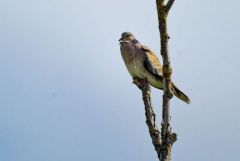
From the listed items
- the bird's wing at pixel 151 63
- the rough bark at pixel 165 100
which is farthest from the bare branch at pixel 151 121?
the bird's wing at pixel 151 63

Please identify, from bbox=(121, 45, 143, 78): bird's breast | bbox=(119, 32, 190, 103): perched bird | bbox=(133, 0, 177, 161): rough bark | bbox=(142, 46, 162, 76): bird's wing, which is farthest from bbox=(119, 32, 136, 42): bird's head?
bbox=(133, 0, 177, 161): rough bark

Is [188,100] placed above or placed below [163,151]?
above

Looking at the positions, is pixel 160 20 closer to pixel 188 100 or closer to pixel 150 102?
pixel 150 102

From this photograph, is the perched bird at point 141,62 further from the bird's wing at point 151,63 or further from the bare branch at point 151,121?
the bare branch at point 151,121

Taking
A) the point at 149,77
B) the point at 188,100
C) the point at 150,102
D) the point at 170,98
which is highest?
the point at 149,77

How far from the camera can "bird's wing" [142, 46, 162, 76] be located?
1345cm

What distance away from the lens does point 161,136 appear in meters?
6.00

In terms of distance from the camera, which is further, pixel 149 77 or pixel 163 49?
pixel 149 77

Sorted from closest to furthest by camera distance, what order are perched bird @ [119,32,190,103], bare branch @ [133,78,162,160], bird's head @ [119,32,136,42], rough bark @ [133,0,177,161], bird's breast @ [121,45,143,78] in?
1. rough bark @ [133,0,177,161]
2. bare branch @ [133,78,162,160]
3. bird's breast @ [121,45,143,78]
4. perched bird @ [119,32,190,103]
5. bird's head @ [119,32,136,42]

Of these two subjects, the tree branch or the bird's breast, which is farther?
the bird's breast

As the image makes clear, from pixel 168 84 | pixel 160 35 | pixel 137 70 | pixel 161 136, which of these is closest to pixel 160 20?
pixel 160 35

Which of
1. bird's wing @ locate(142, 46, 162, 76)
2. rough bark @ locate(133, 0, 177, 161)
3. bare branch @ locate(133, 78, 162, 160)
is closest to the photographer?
rough bark @ locate(133, 0, 177, 161)

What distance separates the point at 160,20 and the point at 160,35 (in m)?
0.14

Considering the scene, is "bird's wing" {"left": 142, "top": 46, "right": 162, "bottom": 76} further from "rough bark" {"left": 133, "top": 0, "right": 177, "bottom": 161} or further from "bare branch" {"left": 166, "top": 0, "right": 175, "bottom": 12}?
"bare branch" {"left": 166, "top": 0, "right": 175, "bottom": 12}
